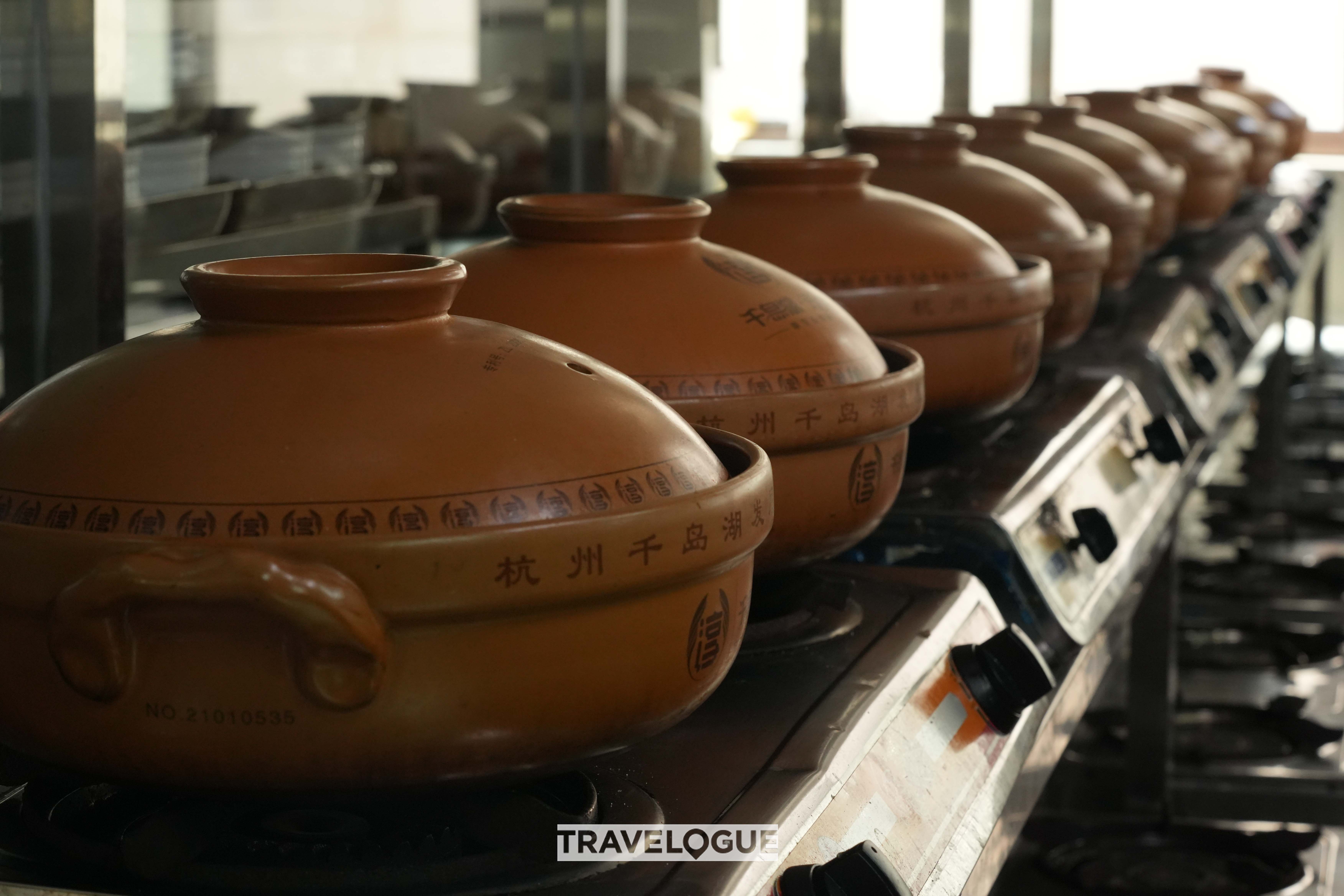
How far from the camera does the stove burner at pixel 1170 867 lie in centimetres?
217

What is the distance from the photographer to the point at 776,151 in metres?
3.16

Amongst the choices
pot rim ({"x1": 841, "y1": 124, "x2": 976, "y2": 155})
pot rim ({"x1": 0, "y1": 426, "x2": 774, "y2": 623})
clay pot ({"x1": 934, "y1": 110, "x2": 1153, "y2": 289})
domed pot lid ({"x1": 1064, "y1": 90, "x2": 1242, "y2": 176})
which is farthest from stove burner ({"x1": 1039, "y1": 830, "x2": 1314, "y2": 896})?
pot rim ({"x1": 0, "y1": 426, "x2": 774, "y2": 623})

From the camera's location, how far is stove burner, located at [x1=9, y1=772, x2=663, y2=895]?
676 millimetres

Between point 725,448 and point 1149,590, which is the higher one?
point 725,448

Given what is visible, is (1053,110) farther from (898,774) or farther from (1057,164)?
(898,774)

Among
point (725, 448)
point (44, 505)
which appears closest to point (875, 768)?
point (725, 448)

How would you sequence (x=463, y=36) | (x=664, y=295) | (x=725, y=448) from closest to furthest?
(x=725, y=448) → (x=664, y=295) → (x=463, y=36)

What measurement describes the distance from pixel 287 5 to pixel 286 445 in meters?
1.07

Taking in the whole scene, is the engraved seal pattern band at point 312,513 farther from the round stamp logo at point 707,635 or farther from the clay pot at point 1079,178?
the clay pot at point 1079,178

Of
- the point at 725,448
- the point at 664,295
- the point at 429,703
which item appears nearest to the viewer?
the point at 429,703

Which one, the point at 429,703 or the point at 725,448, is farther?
the point at 725,448

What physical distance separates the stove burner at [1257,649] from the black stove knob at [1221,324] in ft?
1.98

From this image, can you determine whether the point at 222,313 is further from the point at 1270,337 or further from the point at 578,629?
the point at 1270,337

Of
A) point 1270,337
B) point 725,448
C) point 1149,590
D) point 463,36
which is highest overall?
point 463,36
